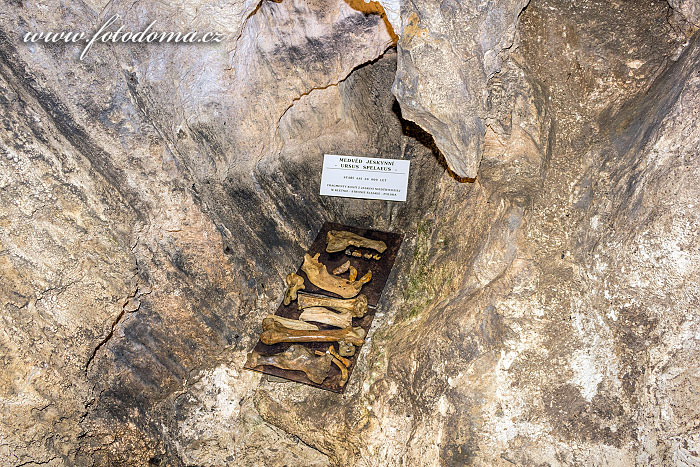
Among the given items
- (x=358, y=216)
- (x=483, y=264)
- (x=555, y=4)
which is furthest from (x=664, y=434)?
(x=358, y=216)

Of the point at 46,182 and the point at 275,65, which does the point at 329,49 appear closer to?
the point at 275,65

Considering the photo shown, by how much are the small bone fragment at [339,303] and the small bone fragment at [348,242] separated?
39 centimetres

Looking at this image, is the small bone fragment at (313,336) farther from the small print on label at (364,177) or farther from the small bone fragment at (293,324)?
the small print on label at (364,177)

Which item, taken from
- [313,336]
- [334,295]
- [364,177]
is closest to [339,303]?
[334,295]

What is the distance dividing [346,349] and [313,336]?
0.65 ft

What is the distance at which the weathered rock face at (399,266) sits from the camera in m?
2.42

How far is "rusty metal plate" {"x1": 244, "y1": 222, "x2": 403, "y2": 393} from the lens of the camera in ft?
10.3

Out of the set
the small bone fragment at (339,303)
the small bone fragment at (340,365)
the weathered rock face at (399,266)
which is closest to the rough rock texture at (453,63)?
the weathered rock face at (399,266)

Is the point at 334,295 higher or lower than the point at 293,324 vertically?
higher

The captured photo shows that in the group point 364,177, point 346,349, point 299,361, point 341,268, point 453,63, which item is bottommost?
point 299,361

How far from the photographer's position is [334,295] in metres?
3.54

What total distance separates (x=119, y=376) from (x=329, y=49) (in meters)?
2.06

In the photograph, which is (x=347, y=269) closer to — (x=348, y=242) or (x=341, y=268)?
(x=341, y=268)

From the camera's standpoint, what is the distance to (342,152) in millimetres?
4059
